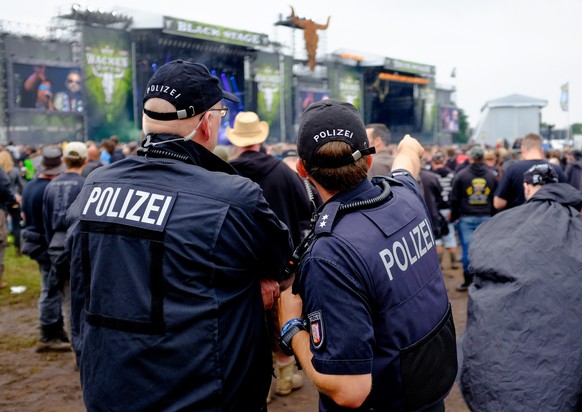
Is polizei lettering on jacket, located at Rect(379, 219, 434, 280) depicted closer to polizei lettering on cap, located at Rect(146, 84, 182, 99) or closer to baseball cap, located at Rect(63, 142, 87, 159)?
polizei lettering on cap, located at Rect(146, 84, 182, 99)

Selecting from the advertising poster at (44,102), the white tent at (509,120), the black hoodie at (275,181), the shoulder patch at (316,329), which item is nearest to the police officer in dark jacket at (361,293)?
the shoulder patch at (316,329)

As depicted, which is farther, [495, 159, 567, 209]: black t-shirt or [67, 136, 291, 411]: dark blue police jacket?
[495, 159, 567, 209]: black t-shirt

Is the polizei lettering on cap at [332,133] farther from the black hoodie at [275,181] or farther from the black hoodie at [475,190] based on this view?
the black hoodie at [475,190]

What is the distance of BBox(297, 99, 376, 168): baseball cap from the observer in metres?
2.12

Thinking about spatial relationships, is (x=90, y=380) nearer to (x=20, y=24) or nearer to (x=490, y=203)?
(x=490, y=203)

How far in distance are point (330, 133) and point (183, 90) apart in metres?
0.54

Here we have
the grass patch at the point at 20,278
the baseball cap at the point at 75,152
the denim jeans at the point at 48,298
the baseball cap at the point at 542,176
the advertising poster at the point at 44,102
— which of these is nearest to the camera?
the baseball cap at the point at 542,176

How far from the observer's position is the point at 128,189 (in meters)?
2.06

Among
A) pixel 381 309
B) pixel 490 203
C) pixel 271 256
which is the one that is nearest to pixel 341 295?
pixel 381 309

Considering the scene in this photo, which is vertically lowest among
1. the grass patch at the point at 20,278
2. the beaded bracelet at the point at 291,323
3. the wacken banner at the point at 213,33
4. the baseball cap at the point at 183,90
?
the grass patch at the point at 20,278

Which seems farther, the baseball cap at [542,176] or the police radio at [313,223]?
the baseball cap at [542,176]

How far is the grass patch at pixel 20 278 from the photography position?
872cm

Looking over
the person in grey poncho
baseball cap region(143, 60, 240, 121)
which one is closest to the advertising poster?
the person in grey poncho

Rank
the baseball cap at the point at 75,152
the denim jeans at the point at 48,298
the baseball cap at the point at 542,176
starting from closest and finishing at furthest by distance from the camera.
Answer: the baseball cap at the point at 542,176, the baseball cap at the point at 75,152, the denim jeans at the point at 48,298
